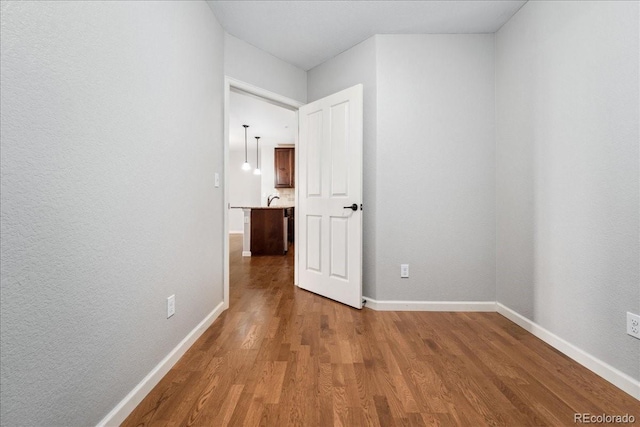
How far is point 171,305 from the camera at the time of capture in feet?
5.42

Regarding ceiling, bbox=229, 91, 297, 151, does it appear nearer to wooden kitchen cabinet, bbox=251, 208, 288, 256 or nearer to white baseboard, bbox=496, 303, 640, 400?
wooden kitchen cabinet, bbox=251, 208, 288, 256

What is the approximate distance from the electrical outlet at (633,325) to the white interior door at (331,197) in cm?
165

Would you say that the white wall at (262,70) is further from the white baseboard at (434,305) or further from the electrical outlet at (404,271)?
the white baseboard at (434,305)

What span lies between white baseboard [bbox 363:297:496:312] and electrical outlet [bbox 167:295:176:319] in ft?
5.48

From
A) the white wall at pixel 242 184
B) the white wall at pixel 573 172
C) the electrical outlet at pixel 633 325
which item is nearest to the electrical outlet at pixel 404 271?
the white wall at pixel 573 172

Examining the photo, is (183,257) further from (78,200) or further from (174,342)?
(78,200)

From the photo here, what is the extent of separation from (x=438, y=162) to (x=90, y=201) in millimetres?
2491

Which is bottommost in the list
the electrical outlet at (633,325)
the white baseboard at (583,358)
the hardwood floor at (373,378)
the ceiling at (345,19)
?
the hardwood floor at (373,378)

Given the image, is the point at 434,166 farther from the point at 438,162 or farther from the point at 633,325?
the point at 633,325

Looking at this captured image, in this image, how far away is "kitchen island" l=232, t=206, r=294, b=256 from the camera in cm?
533

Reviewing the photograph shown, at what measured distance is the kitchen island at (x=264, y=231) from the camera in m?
5.33

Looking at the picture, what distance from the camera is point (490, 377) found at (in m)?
1.53

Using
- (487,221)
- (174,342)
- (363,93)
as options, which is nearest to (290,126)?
(363,93)

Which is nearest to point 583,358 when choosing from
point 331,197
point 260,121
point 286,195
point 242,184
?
point 331,197
